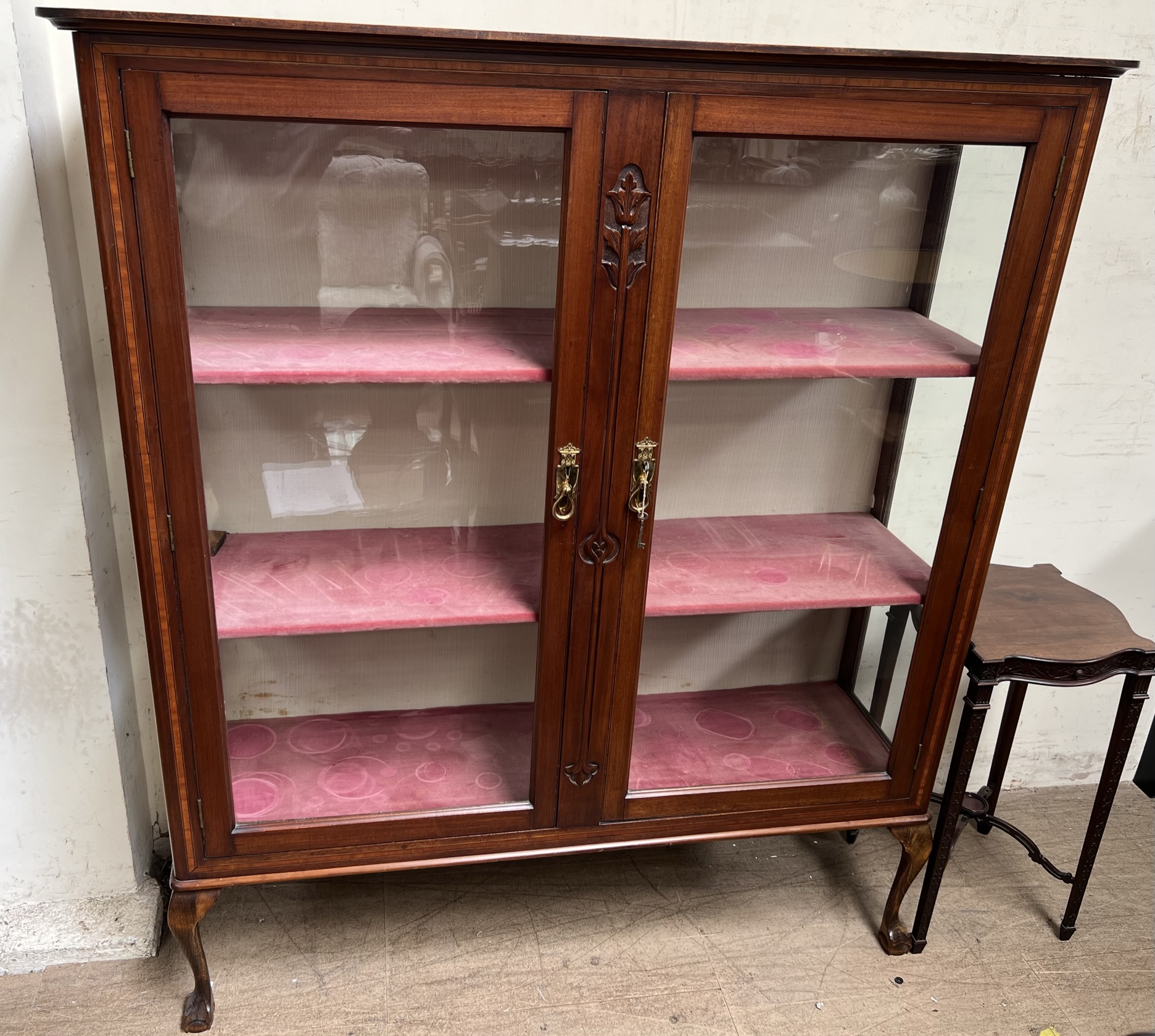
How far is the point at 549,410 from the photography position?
4.83 ft

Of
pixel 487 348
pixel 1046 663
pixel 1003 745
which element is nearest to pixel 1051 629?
pixel 1046 663

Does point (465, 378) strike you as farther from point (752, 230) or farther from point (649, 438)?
point (752, 230)

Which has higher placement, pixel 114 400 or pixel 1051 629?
pixel 114 400

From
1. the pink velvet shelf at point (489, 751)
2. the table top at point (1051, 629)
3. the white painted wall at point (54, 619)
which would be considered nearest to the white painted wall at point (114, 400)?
the white painted wall at point (54, 619)

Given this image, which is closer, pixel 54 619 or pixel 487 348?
pixel 487 348

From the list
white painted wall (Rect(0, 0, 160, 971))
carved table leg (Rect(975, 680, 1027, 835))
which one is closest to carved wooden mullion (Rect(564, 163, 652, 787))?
white painted wall (Rect(0, 0, 160, 971))

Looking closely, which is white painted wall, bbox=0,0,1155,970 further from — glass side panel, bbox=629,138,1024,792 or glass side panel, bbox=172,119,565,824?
glass side panel, bbox=629,138,1024,792

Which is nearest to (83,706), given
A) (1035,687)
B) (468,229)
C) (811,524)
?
(468,229)

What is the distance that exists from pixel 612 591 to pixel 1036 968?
1.23 meters

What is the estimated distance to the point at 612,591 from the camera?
1587 millimetres

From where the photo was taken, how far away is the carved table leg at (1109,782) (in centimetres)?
189

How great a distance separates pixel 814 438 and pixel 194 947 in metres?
1.39

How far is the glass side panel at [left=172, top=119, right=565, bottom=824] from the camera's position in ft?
4.48

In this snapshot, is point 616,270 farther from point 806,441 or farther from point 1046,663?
point 1046,663
